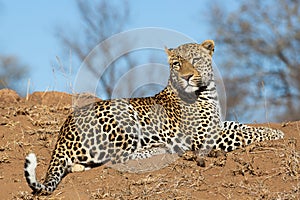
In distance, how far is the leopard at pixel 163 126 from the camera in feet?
27.0

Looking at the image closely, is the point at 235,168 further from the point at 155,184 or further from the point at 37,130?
the point at 37,130

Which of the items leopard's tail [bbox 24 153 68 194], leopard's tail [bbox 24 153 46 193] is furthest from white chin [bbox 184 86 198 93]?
leopard's tail [bbox 24 153 46 193]

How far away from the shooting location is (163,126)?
8828mm

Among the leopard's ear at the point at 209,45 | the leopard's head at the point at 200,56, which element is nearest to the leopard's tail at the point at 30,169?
the leopard's head at the point at 200,56

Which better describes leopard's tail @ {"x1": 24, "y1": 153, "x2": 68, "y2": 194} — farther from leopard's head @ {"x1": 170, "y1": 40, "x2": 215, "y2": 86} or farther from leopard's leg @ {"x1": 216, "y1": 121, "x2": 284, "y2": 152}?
leopard's head @ {"x1": 170, "y1": 40, "x2": 215, "y2": 86}

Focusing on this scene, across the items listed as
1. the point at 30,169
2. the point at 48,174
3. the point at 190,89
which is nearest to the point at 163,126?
the point at 190,89

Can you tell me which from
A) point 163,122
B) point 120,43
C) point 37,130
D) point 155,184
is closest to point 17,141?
point 37,130

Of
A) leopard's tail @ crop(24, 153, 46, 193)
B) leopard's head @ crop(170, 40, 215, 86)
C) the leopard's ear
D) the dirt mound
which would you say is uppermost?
the leopard's ear

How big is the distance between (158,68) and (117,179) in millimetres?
3624

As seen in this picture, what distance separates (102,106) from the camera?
8680mm

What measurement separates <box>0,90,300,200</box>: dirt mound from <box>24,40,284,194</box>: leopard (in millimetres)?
243

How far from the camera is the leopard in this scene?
8.22 meters

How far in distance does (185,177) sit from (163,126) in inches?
56.9

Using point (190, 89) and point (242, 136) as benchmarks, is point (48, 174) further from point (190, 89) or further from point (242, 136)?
point (242, 136)
